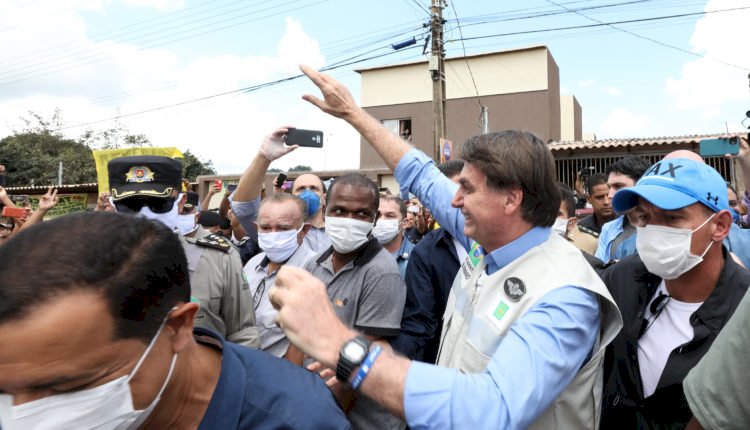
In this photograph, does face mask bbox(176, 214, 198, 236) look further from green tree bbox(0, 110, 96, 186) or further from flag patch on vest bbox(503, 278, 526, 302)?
green tree bbox(0, 110, 96, 186)

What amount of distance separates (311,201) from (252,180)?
1.38 meters

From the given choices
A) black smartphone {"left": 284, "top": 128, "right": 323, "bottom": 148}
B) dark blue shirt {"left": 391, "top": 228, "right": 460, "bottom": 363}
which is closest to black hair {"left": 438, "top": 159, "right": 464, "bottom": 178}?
dark blue shirt {"left": 391, "top": 228, "right": 460, "bottom": 363}

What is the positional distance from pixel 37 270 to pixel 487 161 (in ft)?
4.56

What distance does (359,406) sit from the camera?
2402mm

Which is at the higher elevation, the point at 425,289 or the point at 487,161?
the point at 487,161

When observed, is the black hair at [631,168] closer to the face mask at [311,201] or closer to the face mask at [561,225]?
the face mask at [561,225]

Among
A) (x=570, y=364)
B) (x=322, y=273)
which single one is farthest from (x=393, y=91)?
(x=570, y=364)

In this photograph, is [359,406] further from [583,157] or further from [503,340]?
[583,157]

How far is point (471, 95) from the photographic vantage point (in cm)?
2116

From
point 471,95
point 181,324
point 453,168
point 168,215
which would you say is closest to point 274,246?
point 168,215

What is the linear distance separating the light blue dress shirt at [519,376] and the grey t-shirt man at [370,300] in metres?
1.04

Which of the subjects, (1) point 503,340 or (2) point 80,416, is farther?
(1) point 503,340

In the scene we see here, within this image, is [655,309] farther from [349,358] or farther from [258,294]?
[258,294]

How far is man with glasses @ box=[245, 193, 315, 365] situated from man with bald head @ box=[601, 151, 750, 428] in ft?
6.34
